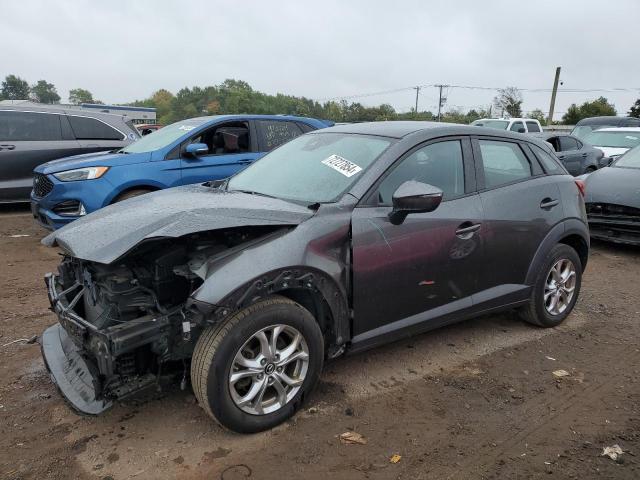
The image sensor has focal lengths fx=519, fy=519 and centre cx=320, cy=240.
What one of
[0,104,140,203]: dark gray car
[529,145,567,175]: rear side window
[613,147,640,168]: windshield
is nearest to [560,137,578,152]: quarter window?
[613,147,640,168]: windshield

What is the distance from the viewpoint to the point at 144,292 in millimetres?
2811

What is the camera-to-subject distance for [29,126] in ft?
27.8

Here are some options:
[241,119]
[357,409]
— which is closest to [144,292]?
[357,409]

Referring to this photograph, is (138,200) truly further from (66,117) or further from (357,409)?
(66,117)

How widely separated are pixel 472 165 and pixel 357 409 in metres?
1.89

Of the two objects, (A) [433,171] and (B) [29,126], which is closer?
(A) [433,171]

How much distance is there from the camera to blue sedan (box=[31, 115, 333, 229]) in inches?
242

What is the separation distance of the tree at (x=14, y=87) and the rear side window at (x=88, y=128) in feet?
321

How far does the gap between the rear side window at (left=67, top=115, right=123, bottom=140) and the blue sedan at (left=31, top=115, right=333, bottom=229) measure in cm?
205

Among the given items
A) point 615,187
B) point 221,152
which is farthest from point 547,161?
point 221,152

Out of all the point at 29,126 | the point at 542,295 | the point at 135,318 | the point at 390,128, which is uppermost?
the point at 29,126

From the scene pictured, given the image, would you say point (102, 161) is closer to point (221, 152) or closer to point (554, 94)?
point (221, 152)

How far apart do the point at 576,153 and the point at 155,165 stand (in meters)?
9.90

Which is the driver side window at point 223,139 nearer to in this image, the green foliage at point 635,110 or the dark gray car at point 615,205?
the dark gray car at point 615,205
